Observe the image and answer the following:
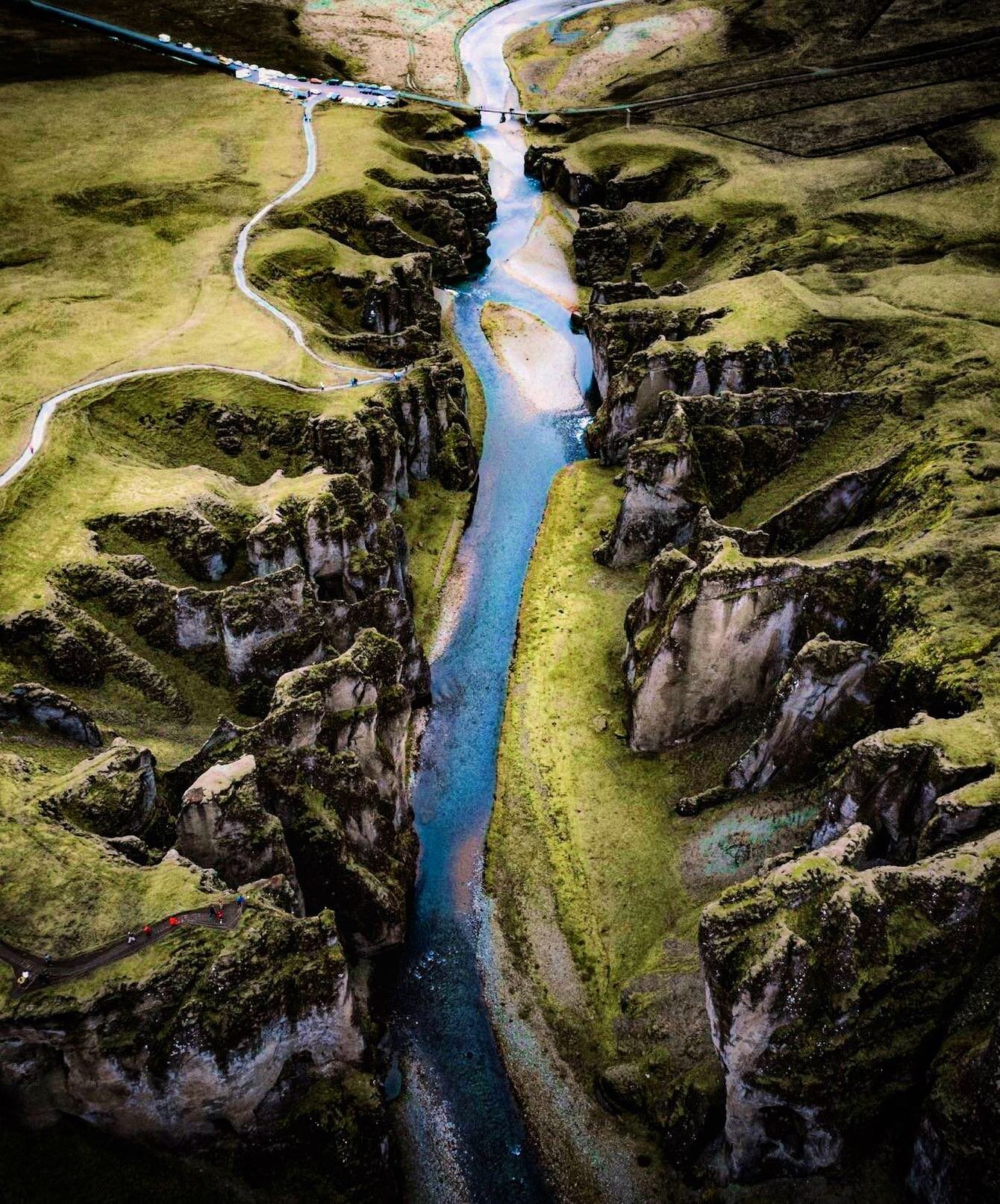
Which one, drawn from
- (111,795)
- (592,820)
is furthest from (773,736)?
(111,795)

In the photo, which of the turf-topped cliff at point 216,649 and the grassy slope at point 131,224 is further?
the grassy slope at point 131,224

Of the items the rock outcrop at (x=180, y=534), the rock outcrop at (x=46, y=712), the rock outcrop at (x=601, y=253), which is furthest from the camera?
the rock outcrop at (x=601, y=253)

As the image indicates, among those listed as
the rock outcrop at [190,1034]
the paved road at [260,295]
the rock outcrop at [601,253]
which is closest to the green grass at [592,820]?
the rock outcrop at [190,1034]

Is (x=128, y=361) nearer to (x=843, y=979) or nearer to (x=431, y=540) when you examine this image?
(x=431, y=540)

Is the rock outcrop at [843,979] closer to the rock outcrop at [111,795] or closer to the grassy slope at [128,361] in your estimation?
the grassy slope at [128,361]

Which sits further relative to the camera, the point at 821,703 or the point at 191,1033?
the point at 821,703

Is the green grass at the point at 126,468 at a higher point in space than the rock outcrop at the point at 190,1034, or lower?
higher
